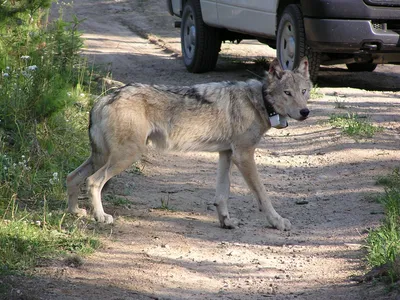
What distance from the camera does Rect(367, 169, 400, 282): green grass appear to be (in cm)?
519

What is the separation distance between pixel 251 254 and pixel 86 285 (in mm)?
1482

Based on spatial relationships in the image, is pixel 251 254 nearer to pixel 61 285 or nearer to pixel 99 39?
pixel 61 285

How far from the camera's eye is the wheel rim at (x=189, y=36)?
12880mm

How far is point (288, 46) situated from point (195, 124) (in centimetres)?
434

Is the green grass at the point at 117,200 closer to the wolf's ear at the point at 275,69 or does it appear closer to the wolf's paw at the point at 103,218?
the wolf's paw at the point at 103,218

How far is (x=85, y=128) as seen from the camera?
8.51 metres

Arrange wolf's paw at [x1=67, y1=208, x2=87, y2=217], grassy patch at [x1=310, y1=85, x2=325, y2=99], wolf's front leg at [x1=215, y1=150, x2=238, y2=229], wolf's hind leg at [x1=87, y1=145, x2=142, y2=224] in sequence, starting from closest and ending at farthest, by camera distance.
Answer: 1. wolf's hind leg at [x1=87, y1=145, x2=142, y2=224]
2. wolf's paw at [x1=67, y1=208, x2=87, y2=217]
3. wolf's front leg at [x1=215, y1=150, x2=238, y2=229]
4. grassy patch at [x1=310, y1=85, x2=325, y2=99]

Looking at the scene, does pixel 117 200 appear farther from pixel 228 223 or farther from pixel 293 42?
pixel 293 42

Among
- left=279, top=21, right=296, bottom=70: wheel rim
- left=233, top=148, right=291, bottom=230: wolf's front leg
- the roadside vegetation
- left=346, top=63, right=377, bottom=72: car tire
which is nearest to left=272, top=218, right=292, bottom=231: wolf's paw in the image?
left=233, top=148, right=291, bottom=230: wolf's front leg

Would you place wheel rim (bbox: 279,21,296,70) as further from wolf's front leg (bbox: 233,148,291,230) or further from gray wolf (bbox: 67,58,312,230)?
wolf's front leg (bbox: 233,148,291,230)

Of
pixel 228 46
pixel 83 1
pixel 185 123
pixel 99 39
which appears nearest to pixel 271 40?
pixel 228 46

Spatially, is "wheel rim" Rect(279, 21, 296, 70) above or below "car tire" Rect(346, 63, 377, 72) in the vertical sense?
above

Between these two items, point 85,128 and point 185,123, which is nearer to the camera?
point 185,123

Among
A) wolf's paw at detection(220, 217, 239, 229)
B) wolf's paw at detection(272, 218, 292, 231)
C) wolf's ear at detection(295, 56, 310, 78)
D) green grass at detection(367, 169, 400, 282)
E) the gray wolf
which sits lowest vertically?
wolf's paw at detection(220, 217, 239, 229)
